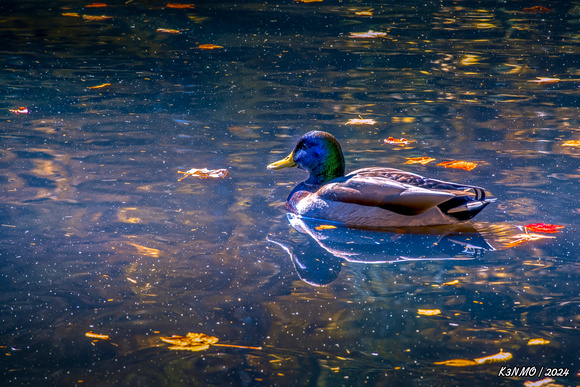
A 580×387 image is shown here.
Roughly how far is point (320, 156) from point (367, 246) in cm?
117

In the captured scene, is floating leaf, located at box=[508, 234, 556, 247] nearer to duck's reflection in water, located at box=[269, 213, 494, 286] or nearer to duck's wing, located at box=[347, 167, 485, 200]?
duck's reflection in water, located at box=[269, 213, 494, 286]

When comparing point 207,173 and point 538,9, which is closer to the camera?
point 207,173

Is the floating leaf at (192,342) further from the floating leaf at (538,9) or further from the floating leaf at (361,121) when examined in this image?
the floating leaf at (538,9)

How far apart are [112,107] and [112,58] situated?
2724 mm

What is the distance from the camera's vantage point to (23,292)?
13.2 feet

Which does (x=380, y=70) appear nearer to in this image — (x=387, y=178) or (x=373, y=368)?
(x=387, y=178)

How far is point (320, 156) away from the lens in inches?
226

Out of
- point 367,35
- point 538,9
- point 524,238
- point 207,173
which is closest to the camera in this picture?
point 524,238

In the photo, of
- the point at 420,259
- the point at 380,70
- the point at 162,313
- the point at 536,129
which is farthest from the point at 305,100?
the point at 162,313

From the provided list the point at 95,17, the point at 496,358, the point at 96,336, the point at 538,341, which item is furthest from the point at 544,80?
the point at 95,17

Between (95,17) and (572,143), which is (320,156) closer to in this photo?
(572,143)

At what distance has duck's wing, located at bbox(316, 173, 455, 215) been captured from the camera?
4.93 meters

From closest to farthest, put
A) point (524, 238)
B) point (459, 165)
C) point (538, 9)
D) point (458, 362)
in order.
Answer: point (458, 362)
point (524, 238)
point (459, 165)
point (538, 9)

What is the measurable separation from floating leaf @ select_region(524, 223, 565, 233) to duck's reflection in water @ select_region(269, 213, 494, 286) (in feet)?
1.42
